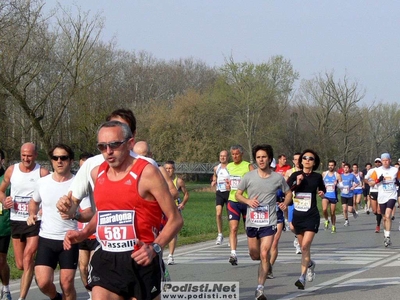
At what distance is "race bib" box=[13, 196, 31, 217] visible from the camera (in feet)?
30.8

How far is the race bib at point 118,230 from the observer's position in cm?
517

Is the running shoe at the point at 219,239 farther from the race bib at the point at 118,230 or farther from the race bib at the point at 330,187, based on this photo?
the race bib at the point at 118,230

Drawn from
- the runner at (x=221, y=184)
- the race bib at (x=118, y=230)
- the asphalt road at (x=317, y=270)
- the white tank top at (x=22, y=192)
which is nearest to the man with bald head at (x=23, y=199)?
the white tank top at (x=22, y=192)

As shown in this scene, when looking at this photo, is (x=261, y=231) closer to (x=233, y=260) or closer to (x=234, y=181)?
(x=233, y=260)

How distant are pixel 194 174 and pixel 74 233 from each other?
64228mm

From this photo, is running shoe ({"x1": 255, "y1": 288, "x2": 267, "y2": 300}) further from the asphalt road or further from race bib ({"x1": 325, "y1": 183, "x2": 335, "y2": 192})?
race bib ({"x1": 325, "y1": 183, "x2": 335, "y2": 192})

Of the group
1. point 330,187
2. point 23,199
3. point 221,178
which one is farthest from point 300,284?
point 330,187

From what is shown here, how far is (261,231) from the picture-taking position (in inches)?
396

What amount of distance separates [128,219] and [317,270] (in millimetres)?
7942

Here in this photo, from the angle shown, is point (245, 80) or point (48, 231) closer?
point (48, 231)

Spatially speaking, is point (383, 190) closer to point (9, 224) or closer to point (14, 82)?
point (9, 224)

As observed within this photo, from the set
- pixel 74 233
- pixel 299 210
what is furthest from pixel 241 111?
pixel 74 233

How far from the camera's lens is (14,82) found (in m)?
28.4

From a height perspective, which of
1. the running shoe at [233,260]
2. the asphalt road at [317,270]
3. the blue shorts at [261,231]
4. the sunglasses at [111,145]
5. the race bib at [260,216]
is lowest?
the asphalt road at [317,270]
